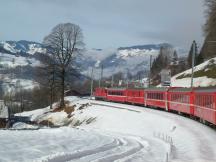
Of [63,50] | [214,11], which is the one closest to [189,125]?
[63,50]

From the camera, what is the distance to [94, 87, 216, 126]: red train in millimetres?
33969

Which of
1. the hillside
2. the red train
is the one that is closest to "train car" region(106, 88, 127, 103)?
the red train

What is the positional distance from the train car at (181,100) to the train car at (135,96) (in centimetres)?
1565

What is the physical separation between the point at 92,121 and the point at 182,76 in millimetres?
54254

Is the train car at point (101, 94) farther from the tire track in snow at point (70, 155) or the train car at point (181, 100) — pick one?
the tire track in snow at point (70, 155)

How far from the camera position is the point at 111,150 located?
24734mm

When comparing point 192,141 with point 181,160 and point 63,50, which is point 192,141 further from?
point 63,50

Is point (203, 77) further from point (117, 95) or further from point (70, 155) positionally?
point (70, 155)

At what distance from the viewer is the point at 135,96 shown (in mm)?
74188

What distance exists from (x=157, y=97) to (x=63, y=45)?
2318 centimetres

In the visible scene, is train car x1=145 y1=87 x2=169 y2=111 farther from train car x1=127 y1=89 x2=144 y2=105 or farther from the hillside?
the hillside

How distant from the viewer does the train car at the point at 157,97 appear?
56969 mm

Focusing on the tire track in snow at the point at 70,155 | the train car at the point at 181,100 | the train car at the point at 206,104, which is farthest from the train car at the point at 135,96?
the tire track in snow at the point at 70,155

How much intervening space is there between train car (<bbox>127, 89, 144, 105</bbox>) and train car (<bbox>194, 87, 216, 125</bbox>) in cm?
2866
